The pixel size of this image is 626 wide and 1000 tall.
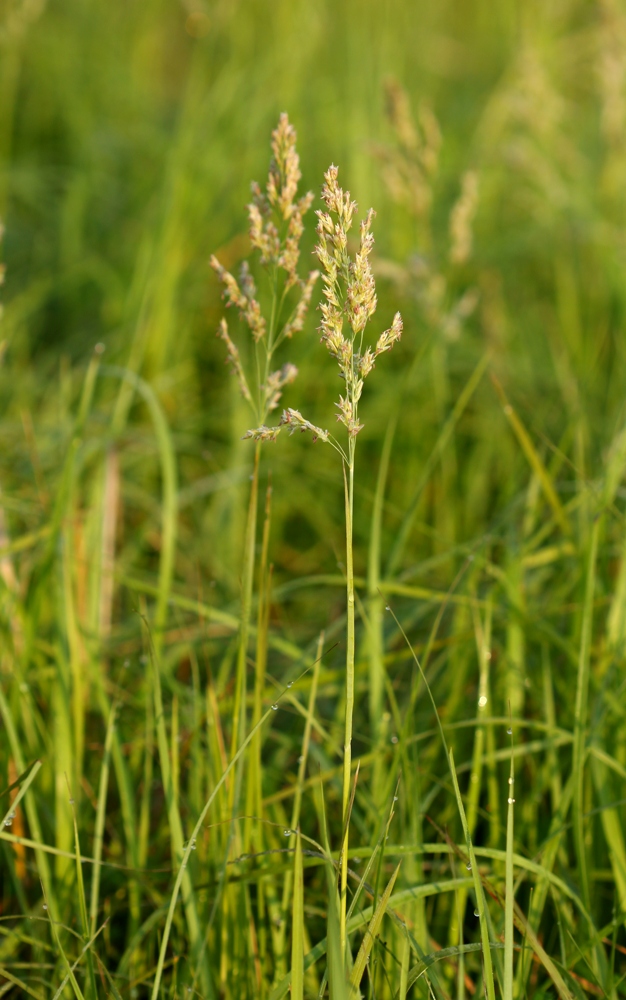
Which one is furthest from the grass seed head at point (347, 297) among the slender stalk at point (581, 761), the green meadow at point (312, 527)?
the slender stalk at point (581, 761)

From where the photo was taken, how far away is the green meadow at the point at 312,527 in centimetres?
117

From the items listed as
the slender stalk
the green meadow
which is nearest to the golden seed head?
the green meadow

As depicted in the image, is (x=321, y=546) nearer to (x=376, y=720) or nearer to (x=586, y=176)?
(x=376, y=720)

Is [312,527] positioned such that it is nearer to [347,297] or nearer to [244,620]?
[244,620]

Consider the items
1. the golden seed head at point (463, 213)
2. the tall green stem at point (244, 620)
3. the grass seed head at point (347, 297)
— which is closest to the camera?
the grass seed head at point (347, 297)

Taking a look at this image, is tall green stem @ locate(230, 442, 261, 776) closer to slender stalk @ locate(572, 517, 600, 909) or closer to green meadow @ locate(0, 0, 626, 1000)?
green meadow @ locate(0, 0, 626, 1000)

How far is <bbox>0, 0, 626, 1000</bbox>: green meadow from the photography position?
1168 millimetres

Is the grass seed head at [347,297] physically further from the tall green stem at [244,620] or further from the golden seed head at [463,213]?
the golden seed head at [463,213]

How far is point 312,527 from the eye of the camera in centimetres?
248

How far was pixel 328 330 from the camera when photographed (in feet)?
2.88

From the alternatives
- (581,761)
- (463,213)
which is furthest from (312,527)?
(581,761)

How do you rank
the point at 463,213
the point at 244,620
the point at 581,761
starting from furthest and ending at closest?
the point at 463,213 → the point at 581,761 → the point at 244,620

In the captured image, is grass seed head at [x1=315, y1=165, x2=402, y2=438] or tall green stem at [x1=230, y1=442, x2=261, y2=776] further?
tall green stem at [x1=230, y1=442, x2=261, y2=776]

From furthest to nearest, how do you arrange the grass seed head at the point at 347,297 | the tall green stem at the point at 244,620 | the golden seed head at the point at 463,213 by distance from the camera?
the golden seed head at the point at 463,213 < the tall green stem at the point at 244,620 < the grass seed head at the point at 347,297
